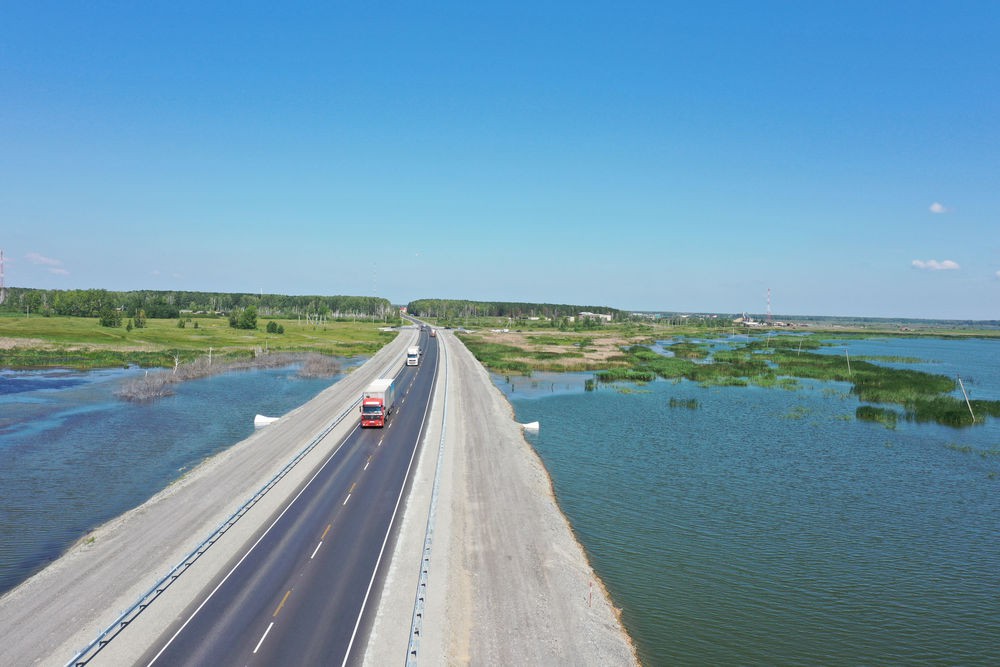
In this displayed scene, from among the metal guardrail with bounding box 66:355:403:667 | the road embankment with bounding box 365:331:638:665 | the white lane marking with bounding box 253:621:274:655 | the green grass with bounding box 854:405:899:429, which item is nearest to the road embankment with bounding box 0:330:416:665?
the metal guardrail with bounding box 66:355:403:667

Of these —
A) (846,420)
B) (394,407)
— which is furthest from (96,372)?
(846,420)

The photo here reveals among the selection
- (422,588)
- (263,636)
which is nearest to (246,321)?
(422,588)

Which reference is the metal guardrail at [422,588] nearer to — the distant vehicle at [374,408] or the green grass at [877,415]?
the distant vehicle at [374,408]

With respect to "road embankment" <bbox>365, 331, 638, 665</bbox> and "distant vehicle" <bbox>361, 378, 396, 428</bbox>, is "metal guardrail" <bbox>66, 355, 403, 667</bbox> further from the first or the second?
"distant vehicle" <bbox>361, 378, 396, 428</bbox>

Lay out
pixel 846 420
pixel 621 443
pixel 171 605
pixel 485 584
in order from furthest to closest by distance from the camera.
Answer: pixel 846 420 < pixel 621 443 < pixel 485 584 < pixel 171 605

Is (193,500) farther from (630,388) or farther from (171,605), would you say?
(630,388)

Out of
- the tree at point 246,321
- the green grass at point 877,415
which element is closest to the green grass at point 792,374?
the green grass at point 877,415
